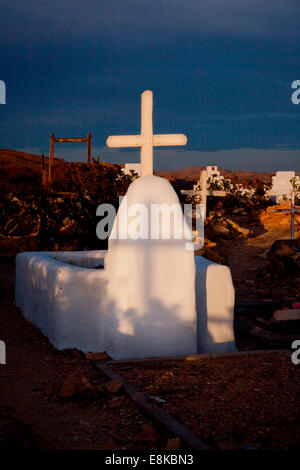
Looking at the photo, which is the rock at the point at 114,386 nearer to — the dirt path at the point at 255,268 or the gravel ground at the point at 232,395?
the gravel ground at the point at 232,395

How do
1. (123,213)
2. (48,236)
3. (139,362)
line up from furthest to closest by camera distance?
(48,236)
(123,213)
(139,362)

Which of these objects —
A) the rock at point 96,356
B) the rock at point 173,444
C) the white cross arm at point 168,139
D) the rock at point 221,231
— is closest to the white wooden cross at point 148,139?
the white cross arm at point 168,139

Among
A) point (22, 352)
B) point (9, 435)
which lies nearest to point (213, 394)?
point (9, 435)

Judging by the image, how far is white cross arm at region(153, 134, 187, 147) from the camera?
5.45 meters

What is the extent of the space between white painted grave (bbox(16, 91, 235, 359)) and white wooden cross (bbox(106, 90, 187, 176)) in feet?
0.04

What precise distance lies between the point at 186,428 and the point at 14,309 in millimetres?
5093

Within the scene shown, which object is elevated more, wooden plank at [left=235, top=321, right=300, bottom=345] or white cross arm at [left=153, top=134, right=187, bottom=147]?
white cross arm at [left=153, top=134, right=187, bottom=147]

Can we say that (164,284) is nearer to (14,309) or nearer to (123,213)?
(123,213)

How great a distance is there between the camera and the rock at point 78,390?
4.14m

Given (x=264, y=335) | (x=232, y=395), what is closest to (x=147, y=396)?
(x=232, y=395)

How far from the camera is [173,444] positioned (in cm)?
324

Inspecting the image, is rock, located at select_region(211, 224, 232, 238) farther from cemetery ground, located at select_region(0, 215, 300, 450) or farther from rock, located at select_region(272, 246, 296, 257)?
cemetery ground, located at select_region(0, 215, 300, 450)

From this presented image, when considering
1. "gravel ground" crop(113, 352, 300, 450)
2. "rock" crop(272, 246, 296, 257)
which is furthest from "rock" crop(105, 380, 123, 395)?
"rock" crop(272, 246, 296, 257)

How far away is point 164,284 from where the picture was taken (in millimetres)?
5184
